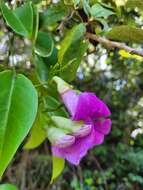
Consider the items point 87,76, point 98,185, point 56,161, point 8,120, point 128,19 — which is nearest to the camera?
point 8,120

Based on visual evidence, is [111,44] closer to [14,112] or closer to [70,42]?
[70,42]

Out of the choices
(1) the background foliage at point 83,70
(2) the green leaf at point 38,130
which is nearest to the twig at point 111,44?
(1) the background foliage at point 83,70

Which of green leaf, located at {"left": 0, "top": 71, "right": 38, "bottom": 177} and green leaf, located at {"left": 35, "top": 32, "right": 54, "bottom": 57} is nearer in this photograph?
green leaf, located at {"left": 0, "top": 71, "right": 38, "bottom": 177}

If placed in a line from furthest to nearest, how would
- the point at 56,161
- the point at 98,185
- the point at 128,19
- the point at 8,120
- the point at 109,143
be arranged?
the point at 109,143, the point at 98,185, the point at 128,19, the point at 56,161, the point at 8,120

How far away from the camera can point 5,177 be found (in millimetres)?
2672

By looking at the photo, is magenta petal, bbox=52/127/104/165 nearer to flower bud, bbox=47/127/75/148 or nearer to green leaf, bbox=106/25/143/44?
flower bud, bbox=47/127/75/148

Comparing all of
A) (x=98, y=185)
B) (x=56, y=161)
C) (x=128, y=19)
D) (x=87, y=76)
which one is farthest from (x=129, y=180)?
(x=56, y=161)

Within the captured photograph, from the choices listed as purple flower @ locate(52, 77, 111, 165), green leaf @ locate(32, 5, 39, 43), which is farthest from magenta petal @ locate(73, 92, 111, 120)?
green leaf @ locate(32, 5, 39, 43)

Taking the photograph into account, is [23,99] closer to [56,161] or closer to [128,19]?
[56,161]

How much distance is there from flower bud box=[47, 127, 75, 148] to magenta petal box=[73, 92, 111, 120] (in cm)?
3

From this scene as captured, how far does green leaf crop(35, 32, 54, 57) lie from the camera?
642 mm

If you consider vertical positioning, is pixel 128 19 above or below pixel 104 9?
below

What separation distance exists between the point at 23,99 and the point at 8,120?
0.03 meters

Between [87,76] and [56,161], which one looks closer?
[56,161]
